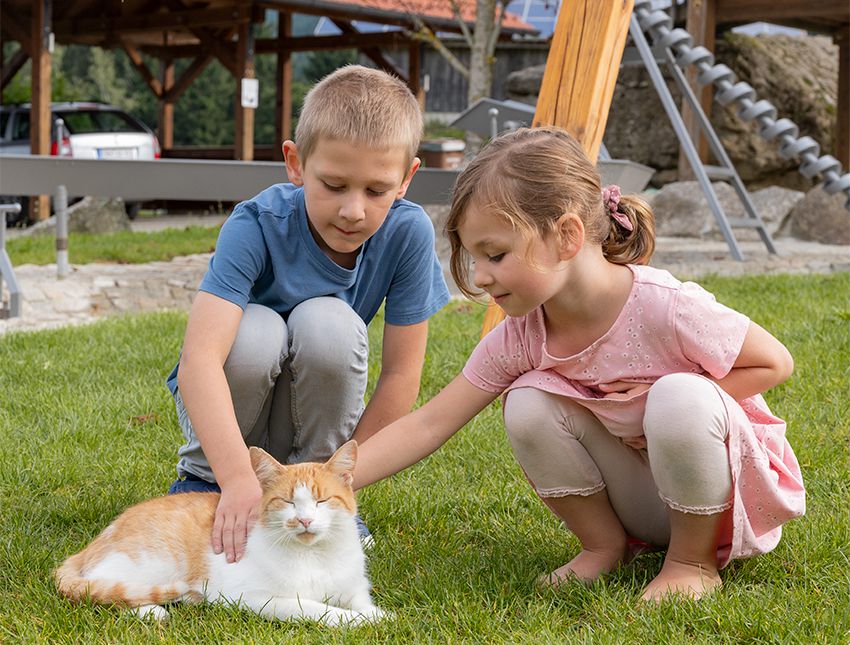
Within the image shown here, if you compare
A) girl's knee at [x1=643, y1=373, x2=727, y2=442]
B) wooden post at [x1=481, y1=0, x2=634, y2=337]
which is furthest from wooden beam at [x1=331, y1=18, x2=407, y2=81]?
girl's knee at [x1=643, y1=373, x2=727, y2=442]

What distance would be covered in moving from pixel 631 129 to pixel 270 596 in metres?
12.6

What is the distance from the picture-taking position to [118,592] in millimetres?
2150

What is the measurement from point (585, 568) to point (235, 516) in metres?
0.82

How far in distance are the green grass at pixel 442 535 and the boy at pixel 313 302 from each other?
27 centimetres

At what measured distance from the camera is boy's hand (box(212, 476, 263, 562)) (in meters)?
2.14

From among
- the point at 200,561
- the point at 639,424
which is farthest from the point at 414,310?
the point at 200,561

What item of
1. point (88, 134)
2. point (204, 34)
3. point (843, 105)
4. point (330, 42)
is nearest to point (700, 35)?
point (843, 105)

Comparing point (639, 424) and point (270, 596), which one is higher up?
point (639, 424)

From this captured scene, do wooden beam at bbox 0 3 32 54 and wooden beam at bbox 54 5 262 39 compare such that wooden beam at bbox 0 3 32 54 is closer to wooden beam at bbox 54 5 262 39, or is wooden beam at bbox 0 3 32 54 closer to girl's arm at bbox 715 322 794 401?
wooden beam at bbox 54 5 262 39

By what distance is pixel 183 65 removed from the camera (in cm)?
3030

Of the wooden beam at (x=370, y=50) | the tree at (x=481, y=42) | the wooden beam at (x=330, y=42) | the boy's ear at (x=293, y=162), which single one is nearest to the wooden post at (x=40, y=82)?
the wooden beam at (x=330, y=42)

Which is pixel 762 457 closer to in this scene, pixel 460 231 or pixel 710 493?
pixel 710 493

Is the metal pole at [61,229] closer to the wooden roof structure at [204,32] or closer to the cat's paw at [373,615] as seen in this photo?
the cat's paw at [373,615]

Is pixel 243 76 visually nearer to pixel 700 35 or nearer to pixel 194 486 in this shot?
pixel 700 35
